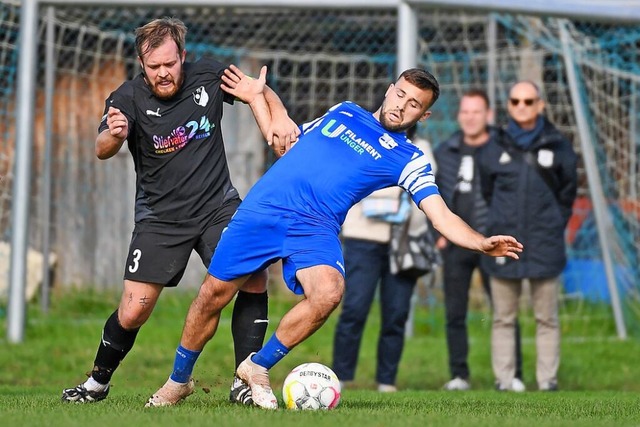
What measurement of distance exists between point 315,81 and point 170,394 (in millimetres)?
8245

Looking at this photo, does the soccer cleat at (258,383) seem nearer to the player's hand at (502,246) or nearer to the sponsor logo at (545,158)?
the player's hand at (502,246)

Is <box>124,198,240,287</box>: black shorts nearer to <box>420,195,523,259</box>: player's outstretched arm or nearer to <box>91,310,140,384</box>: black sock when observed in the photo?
<box>91,310,140,384</box>: black sock

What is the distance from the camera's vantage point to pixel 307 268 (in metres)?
6.73

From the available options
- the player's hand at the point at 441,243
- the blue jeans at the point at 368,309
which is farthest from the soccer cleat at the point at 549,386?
the player's hand at the point at 441,243

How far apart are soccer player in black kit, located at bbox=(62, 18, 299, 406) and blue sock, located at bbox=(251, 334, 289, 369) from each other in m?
0.37

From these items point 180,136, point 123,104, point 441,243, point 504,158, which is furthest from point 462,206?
point 123,104

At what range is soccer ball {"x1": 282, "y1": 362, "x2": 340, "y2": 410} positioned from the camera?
22.4ft

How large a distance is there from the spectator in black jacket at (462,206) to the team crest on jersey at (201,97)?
393 cm

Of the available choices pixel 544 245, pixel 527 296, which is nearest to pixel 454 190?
pixel 544 245

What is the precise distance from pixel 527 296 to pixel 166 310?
411 centimetres

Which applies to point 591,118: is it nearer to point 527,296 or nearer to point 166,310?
point 527,296

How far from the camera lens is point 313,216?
685cm

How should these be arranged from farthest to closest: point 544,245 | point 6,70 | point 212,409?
point 6,70 → point 544,245 → point 212,409

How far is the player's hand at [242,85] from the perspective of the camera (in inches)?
290
